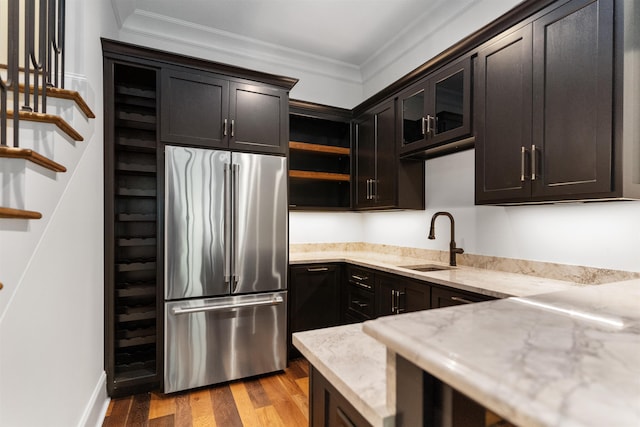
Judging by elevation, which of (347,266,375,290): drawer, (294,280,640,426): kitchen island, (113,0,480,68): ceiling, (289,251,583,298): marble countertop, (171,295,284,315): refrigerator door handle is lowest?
(171,295,284,315): refrigerator door handle

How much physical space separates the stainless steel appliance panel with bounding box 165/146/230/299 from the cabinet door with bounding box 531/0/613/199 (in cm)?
217

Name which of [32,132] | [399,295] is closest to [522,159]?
[399,295]

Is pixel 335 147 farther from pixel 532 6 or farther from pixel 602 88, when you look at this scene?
pixel 602 88

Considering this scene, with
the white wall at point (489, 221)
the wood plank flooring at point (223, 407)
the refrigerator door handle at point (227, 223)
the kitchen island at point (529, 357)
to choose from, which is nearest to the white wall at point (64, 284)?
the wood plank flooring at point (223, 407)

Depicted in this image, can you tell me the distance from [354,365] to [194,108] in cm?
235

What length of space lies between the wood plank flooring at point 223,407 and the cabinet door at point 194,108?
1.96 metres

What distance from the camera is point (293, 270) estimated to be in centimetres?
296

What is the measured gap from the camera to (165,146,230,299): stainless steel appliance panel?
2387 mm

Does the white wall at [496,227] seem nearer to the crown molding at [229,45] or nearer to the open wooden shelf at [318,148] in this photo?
the open wooden shelf at [318,148]

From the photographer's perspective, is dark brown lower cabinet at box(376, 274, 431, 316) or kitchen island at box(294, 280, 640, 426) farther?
dark brown lower cabinet at box(376, 274, 431, 316)

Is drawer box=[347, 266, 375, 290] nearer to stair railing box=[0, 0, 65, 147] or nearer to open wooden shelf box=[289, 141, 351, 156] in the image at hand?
open wooden shelf box=[289, 141, 351, 156]

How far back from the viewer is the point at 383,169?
3.16 metres

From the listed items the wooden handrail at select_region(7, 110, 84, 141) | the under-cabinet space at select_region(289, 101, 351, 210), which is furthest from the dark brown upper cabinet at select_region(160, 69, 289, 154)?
the wooden handrail at select_region(7, 110, 84, 141)

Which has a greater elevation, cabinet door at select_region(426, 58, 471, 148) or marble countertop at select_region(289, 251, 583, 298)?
cabinet door at select_region(426, 58, 471, 148)
